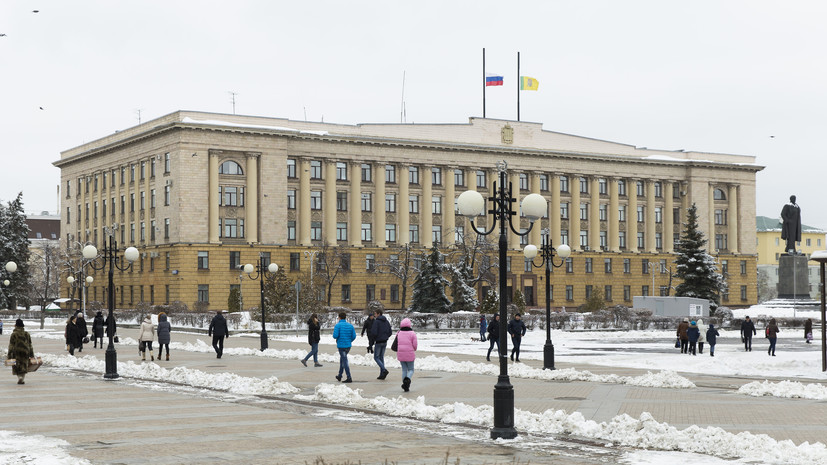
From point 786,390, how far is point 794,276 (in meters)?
52.1

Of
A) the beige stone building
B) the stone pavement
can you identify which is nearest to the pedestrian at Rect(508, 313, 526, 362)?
the stone pavement

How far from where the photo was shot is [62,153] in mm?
108188

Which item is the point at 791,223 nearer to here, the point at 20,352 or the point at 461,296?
the point at 461,296

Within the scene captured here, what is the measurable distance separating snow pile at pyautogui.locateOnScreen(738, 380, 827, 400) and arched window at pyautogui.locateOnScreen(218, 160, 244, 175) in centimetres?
6924

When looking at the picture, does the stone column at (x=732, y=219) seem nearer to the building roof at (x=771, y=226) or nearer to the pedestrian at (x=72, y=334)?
the building roof at (x=771, y=226)

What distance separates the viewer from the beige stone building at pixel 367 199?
85.9 m

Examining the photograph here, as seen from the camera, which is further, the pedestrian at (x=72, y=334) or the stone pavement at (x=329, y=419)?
the pedestrian at (x=72, y=334)

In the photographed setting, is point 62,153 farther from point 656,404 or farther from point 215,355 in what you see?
point 656,404

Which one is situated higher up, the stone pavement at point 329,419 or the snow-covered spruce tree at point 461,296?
the snow-covered spruce tree at point 461,296

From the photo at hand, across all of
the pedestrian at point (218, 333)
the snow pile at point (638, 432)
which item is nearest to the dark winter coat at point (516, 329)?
the pedestrian at point (218, 333)

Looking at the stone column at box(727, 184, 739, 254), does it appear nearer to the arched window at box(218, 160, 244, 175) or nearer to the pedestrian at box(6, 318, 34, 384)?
the arched window at box(218, 160, 244, 175)

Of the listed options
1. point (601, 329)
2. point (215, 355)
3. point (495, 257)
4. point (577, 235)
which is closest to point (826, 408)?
point (215, 355)

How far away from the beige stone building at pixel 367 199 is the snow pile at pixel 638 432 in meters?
68.7

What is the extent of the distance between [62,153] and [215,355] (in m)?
78.3
